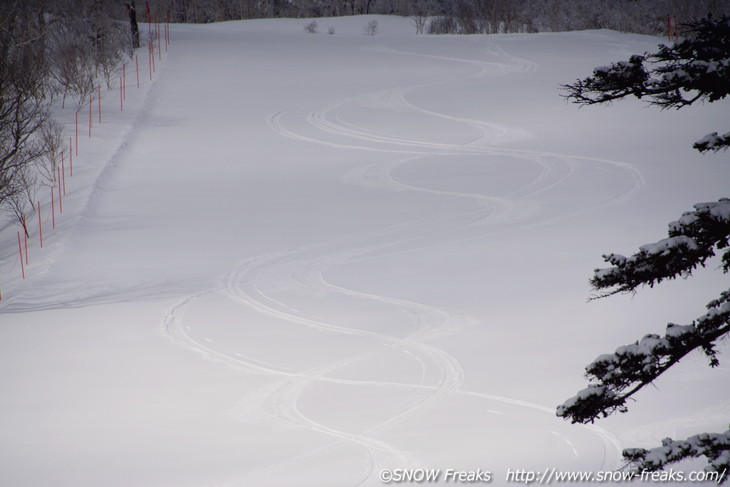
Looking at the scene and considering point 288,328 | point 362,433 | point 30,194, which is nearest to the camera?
point 362,433

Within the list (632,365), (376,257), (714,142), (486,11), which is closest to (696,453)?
(632,365)

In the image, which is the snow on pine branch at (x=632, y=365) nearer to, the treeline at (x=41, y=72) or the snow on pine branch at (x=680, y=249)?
the snow on pine branch at (x=680, y=249)

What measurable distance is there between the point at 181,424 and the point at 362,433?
1720 mm

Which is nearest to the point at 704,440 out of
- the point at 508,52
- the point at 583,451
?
the point at 583,451

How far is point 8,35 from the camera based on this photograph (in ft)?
53.1

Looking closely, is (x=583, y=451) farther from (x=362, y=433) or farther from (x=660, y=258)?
(x=660, y=258)

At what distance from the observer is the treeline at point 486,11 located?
47188 millimetres

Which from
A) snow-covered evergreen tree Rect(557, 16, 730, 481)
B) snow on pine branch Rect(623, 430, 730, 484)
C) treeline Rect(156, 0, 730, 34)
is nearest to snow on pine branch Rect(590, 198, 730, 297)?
snow-covered evergreen tree Rect(557, 16, 730, 481)

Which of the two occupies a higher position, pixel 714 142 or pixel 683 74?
pixel 683 74

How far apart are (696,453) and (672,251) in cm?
81

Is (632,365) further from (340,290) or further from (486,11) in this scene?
(486,11)

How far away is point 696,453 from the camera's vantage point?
3.47 m

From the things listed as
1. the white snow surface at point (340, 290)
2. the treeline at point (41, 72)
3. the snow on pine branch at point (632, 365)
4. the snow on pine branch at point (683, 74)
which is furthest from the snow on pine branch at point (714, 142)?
the treeline at point (41, 72)

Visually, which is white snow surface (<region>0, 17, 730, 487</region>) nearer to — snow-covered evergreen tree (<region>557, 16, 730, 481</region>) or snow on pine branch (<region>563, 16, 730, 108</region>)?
Answer: snow-covered evergreen tree (<region>557, 16, 730, 481</region>)
